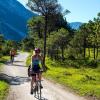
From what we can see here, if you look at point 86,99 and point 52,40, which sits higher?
point 52,40

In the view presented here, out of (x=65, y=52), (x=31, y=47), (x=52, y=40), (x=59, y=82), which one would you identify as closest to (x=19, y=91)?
(x=59, y=82)

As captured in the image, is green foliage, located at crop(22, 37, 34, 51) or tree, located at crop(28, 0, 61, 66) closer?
tree, located at crop(28, 0, 61, 66)

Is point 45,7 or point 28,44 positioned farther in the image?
point 28,44

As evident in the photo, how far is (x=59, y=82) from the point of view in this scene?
29.3m

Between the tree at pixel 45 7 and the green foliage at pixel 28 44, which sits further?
the green foliage at pixel 28 44

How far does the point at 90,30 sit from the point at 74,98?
65441 millimetres

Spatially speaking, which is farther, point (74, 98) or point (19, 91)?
point (19, 91)

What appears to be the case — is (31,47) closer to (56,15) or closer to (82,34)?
(82,34)

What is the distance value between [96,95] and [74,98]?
6.91ft

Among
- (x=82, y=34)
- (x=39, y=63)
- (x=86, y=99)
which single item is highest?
(x=82, y=34)

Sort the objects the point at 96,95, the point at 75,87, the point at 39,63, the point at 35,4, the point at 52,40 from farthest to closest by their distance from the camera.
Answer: the point at 52,40, the point at 35,4, the point at 75,87, the point at 96,95, the point at 39,63

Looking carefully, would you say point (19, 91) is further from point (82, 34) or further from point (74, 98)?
point (82, 34)

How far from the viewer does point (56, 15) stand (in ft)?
150

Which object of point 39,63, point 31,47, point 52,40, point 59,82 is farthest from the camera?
point 31,47
